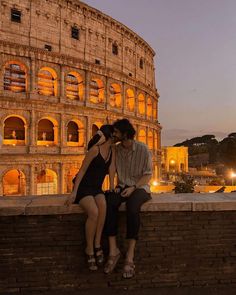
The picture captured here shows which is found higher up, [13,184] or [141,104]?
[141,104]

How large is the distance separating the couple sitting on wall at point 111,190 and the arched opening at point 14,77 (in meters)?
21.3

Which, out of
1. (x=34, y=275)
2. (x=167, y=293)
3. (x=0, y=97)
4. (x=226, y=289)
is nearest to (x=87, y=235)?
(x=34, y=275)

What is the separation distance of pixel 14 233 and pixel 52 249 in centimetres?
61

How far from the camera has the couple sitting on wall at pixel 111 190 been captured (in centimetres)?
378

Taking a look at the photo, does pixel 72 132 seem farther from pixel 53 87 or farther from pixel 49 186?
pixel 49 186

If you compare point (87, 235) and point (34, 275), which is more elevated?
point (87, 235)

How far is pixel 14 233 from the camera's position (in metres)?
3.97

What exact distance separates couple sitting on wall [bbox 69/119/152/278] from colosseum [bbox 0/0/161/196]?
19.5m

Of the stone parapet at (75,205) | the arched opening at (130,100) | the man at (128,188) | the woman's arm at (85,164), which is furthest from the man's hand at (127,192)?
the arched opening at (130,100)

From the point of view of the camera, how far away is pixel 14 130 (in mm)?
23281

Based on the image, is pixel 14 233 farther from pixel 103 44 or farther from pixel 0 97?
pixel 103 44

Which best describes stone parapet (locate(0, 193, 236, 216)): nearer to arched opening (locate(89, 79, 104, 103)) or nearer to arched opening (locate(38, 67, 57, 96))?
arched opening (locate(38, 67, 57, 96))

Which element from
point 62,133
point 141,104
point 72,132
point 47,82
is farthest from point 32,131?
point 141,104

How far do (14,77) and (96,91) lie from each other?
27.2 feet
